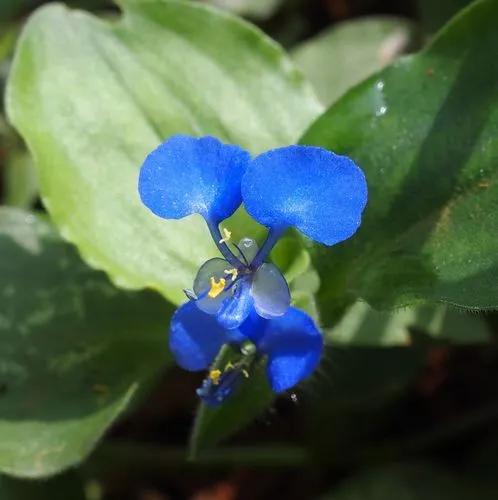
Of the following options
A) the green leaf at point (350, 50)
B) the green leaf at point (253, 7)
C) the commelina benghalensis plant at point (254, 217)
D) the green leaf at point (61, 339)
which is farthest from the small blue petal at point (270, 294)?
the green leaf at point (253, 7)

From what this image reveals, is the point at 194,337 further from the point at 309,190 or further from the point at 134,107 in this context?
the point at 134,107

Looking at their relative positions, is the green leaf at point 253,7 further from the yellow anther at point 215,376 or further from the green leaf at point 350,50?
the yellow anther at point 215,376

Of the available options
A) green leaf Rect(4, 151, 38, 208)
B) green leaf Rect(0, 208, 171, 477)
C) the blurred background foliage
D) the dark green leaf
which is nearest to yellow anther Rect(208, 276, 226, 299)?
the blurred background foliage

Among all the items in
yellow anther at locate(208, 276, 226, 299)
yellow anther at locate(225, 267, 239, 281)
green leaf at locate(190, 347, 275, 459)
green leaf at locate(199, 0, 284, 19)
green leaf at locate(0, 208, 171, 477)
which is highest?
yellow anther at locate(225, 267, 239, 281)

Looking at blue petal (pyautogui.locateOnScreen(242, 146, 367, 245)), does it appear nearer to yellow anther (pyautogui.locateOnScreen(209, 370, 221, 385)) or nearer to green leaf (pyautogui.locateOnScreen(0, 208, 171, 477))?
yellow anther (pyautogui.locateOnScreen(209, 370, 221, 385))

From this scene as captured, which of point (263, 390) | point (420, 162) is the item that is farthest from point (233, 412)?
point (420, 162)
